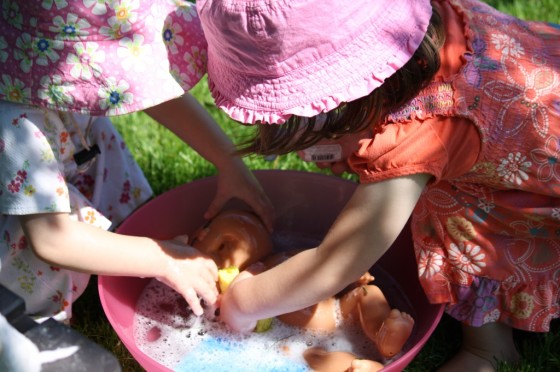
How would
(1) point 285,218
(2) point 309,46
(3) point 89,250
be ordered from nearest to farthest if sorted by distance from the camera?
1. (2) point 309,46
2. (3) point 89,250
3. (1) point 285,218

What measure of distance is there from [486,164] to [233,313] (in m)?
0.57

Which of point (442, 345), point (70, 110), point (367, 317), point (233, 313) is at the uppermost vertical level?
point (70, 110)

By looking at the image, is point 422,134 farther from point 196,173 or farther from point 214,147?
point 196,173

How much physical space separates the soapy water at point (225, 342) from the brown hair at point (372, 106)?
49 cm

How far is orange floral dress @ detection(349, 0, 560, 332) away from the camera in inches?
44.0

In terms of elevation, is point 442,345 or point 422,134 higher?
point 422,134

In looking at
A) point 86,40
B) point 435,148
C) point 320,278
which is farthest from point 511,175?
point 86,40

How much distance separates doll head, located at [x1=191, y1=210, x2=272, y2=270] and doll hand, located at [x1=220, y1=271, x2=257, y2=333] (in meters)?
0.11

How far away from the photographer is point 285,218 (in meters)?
1.74

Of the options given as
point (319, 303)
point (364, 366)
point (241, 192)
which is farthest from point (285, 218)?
point (364, 366)

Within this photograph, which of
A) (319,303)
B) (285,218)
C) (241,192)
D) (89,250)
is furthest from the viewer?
(285,218)

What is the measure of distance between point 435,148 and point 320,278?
0.30m

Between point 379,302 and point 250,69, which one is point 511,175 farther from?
point 250,69

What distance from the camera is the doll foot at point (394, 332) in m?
1.34
